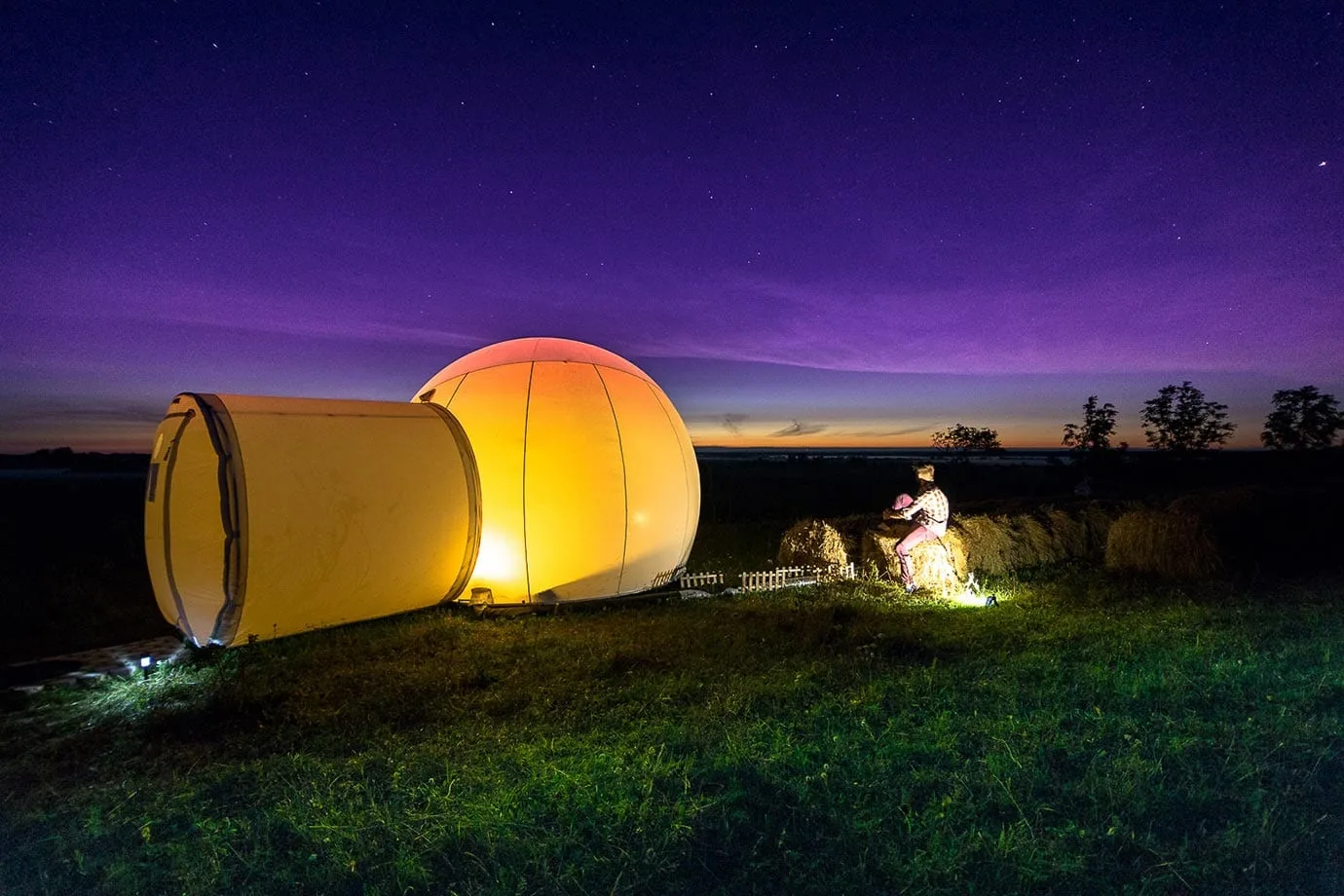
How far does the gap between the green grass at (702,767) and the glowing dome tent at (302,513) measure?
0.61 meters

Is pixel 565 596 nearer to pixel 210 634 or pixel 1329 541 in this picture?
pixel 210 634

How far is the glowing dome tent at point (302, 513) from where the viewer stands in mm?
5941

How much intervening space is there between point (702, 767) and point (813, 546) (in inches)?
269

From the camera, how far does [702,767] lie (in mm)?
4035

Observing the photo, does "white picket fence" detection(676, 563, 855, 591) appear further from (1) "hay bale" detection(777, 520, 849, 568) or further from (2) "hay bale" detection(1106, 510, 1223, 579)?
(2) "hay bale" detection(1106, 510, 1223, 579)

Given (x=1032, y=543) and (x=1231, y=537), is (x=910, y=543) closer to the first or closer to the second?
(x=1032, y=543)

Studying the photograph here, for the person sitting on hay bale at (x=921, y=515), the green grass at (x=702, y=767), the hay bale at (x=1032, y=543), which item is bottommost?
the green grass at (x=702, y=767)

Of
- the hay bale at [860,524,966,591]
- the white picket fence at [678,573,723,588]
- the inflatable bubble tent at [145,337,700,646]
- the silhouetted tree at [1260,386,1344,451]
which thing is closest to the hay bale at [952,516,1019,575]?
the hay bale at [860,524,966,591]

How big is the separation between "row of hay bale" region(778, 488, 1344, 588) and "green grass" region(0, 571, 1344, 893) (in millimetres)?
2965

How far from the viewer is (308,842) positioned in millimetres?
3420

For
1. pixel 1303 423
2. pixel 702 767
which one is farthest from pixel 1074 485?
pixel 702 767

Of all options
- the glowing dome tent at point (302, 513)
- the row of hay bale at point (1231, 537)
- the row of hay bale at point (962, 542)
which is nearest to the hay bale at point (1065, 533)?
the row of hay bale at point (962, 542)

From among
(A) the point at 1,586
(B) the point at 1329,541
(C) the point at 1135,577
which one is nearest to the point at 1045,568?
(C) the point at 1135,577

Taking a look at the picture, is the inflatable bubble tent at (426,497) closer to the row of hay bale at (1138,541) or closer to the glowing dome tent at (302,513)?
the glowing dome tent at (302,513)
